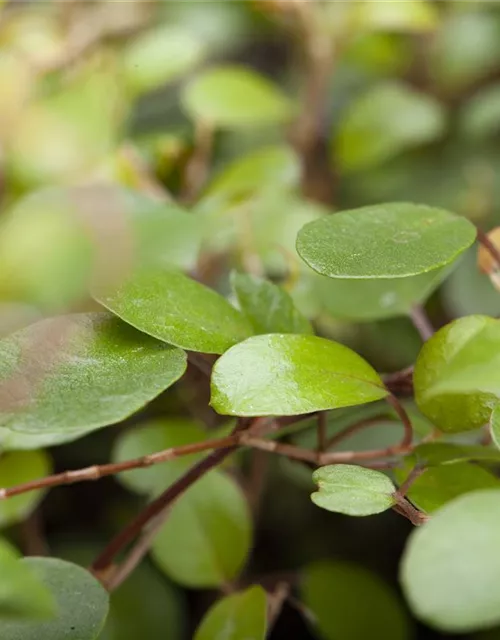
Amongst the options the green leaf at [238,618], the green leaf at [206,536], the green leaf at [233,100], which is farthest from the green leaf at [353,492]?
the green leaf at [233,100]

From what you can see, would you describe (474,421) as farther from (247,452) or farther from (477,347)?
(247,452)

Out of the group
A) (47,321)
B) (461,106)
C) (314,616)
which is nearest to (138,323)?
(47,321)

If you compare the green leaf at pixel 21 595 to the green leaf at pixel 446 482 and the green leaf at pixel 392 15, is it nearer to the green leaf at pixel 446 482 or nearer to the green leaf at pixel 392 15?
the green leaf at pixel 446 482

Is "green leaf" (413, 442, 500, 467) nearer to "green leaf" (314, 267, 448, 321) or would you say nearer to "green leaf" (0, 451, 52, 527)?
"green leaf" (314, 267, 448, 321)

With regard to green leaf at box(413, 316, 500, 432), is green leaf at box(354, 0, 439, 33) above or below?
above

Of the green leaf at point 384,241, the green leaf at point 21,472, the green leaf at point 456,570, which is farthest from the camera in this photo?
the green leaf at point 21,472

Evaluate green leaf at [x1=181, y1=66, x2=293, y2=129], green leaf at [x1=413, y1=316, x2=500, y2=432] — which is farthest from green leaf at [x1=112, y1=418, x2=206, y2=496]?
green leaf at [x1=181, y1=66, x2=293, y2=129]
